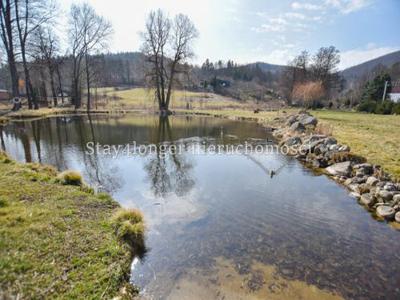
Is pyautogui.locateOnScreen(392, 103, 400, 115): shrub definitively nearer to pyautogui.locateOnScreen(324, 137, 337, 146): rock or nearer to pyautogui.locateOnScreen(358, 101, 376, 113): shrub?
pyautogui.locateOnScreen(358, 101, 376, 113): shrub

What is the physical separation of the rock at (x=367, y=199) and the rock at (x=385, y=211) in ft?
0.96

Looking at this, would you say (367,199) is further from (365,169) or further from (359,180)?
(365,169)

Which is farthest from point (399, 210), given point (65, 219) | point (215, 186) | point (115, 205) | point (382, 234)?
point (65, 219)

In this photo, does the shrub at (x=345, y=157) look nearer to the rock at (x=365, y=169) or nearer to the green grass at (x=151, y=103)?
the rock at (x=365, y=169)

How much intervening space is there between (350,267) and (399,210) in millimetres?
3021

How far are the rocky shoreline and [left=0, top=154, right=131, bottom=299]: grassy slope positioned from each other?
6.43 m

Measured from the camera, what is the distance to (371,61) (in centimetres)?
13550

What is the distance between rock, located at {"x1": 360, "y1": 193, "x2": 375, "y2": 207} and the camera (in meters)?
6.56

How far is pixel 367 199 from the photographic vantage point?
668 centimetres

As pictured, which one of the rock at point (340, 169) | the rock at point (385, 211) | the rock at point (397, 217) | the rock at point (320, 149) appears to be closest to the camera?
the rock at point (397, 217)

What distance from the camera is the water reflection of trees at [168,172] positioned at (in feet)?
24.4

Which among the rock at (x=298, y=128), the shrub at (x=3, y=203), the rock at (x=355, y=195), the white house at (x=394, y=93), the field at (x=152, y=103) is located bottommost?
the rock at (x=355, y=195)

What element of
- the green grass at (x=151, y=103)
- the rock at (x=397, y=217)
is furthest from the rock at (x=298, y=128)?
the green grass at (x=151, y=103)

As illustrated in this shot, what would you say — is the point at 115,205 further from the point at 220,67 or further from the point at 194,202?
the point at 220,67
